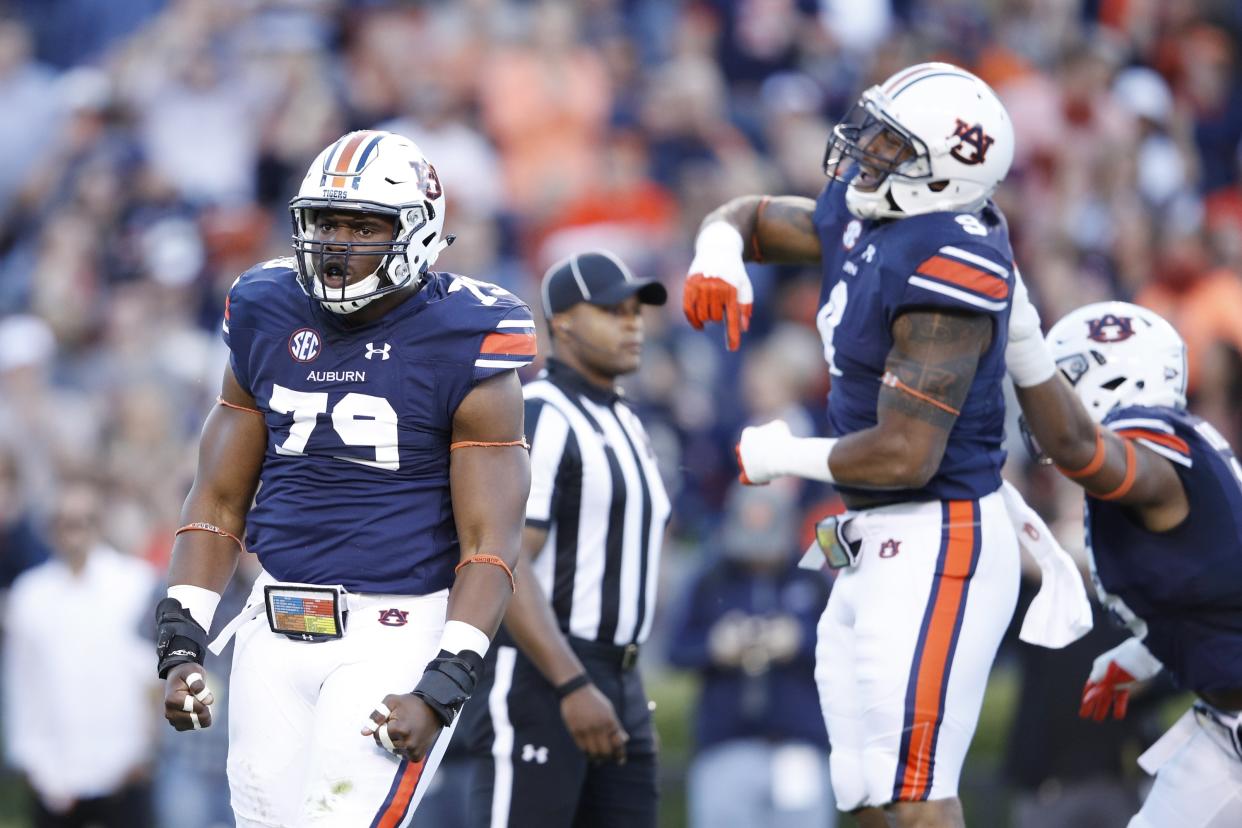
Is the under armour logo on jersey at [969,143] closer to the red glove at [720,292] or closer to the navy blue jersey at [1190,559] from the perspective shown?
the red glove at [720,292]

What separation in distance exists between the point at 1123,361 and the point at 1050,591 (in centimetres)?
76

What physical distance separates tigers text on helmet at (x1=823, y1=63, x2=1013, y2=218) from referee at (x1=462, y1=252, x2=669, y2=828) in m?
1.20

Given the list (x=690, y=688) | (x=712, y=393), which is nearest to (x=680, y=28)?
(x=712, y=393)

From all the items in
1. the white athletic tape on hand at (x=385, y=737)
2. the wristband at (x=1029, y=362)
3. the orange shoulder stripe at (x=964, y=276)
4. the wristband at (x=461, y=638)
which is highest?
the orange shoulder stripe at (x=964, y=276)

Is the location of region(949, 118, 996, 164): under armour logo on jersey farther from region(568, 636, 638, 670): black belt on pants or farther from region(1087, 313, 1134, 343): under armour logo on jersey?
region(568, 636, 638, 670): black belt on pants

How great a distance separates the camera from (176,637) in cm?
441

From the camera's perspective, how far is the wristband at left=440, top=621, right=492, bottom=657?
4211 millimetres

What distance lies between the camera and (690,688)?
919 centimetres

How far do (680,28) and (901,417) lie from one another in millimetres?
7639

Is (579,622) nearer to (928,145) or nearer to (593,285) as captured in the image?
(593,285)

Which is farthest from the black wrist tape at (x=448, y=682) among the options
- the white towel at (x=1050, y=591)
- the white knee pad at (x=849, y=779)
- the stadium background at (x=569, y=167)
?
the stadium background at (x=569, y=167)

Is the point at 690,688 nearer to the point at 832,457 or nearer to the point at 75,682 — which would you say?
the point at 75,682

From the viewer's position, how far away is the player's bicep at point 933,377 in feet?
15.4

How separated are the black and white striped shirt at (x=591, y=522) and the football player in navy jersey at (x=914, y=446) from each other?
0.80 m
